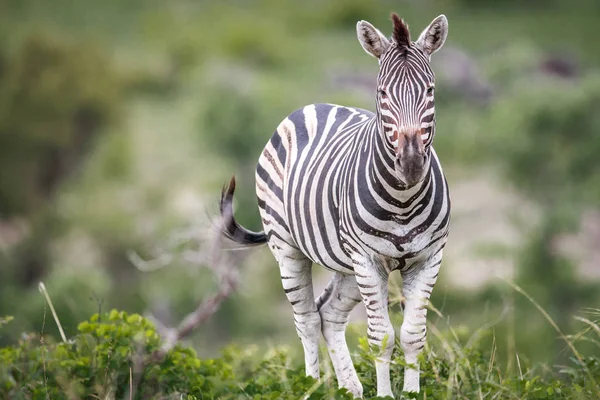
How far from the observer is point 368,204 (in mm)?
6293

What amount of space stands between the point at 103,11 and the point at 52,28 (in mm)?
7274

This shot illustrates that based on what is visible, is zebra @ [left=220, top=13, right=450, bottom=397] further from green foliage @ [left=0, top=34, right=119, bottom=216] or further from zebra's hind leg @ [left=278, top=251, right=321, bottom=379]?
green foliage @ [left=0, top=34, right=119, bottom=216]

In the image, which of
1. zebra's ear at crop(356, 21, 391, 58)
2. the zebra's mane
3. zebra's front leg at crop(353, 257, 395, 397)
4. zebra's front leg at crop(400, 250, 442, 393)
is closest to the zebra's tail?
zebra's front leg at crop(353, 257, 395, 397)

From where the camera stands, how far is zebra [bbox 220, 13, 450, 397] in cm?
599

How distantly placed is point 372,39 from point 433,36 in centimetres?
39

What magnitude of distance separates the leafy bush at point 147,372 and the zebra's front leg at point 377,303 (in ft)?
0.44

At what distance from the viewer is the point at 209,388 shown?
7.40 metres

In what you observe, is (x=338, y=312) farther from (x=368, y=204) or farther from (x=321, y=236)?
(x=368, y=204)

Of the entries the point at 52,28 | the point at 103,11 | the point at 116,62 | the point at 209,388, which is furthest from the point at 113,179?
the point at 209,388

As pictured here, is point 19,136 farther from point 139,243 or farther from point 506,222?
point 506,222

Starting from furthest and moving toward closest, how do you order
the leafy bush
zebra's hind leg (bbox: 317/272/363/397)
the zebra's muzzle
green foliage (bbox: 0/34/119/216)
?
green foliage (bbox: 0/34/119/216) < zebra's hind leg (bbox: 317/272/363/397) < the leafy bush < the zebra's muzzle

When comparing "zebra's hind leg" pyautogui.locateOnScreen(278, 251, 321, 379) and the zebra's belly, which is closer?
the zebra's belly

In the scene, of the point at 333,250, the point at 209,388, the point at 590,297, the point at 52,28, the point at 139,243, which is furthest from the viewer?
the point at 52,28

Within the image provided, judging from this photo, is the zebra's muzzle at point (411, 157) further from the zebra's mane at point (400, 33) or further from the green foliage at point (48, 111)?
the green foliage at point (48, 111)
